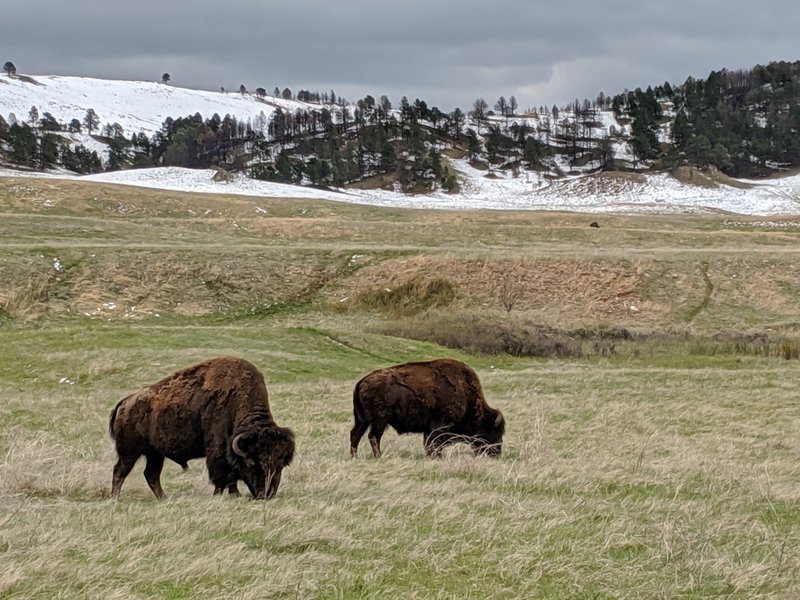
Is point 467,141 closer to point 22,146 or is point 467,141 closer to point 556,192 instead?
point 556,192

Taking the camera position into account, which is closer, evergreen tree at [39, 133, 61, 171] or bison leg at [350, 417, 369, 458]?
bison leg at [350, 417, 369, 458]

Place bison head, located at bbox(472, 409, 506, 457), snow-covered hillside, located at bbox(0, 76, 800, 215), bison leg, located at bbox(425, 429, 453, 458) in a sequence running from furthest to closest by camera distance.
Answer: snow-covered hillside, located at bbox(0, 76, 800, 215) < bison head, located at bbox(472, 409, 506, 457) < bison leg, located at bbox(425, 429, 453, 458)

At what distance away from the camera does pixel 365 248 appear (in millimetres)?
47781

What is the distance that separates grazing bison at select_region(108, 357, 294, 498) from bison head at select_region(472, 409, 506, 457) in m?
4.48

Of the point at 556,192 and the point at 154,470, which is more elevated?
the point at 556,192

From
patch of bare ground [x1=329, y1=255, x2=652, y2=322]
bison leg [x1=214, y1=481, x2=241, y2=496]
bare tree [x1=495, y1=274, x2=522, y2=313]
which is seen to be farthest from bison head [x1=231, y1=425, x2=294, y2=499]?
bare tree [x1=495, y1=274, x2=522, y2=313]

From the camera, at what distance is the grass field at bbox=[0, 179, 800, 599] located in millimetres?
6691

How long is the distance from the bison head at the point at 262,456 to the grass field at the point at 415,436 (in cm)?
41

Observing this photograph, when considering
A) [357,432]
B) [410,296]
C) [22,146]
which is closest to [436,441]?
[357,432]

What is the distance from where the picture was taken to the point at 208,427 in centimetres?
993

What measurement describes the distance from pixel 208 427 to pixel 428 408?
4.46 meters

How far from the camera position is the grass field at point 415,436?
6691 millimetres

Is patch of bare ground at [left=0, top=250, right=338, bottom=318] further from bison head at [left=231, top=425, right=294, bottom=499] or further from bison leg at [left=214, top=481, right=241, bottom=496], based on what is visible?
bison head at [left=231, top=425, right=294, bottom=499]

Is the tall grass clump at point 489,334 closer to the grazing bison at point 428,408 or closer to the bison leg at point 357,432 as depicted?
the grazing bison at point 428,408
